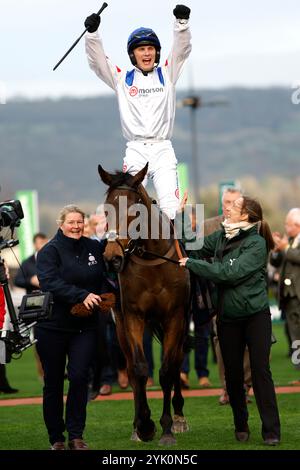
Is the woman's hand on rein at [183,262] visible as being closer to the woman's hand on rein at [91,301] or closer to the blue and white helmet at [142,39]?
the woman's hand on rein at [91,301]

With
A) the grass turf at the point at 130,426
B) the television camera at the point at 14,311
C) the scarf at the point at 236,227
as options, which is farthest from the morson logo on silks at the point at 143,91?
the grass turf at the point at 130,426

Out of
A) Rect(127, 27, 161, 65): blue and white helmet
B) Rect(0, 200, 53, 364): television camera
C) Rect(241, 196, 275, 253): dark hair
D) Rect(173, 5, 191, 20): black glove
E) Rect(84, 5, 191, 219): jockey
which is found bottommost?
Rect(0, 200, 53, 364): television camera

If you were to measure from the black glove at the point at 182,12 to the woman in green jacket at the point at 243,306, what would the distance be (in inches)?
69.5

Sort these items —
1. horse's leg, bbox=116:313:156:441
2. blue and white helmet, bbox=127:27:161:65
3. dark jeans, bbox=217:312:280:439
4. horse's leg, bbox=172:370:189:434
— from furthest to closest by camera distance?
1. horse's leg, bbox=172:370:189:434
2. blue and white helmet, bbox=127:27:161:65
3. horse's leg, bbox=116:313:156:441
4. dark jeans, bbox=217:312:280:439

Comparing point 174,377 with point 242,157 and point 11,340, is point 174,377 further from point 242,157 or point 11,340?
point 242,157

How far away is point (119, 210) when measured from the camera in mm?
8758

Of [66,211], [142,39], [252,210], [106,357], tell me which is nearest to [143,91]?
[142,39]

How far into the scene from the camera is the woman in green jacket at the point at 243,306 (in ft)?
28.5

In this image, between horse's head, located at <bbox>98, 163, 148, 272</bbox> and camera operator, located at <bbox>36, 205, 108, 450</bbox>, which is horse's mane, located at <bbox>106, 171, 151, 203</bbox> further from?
camera operator, located at <bbox>36, 205, 108, 450</bbox>

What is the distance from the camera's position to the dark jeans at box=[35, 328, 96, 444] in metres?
8.77

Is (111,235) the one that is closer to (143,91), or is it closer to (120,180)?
(120,180)

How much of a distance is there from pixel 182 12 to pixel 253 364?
126 inches

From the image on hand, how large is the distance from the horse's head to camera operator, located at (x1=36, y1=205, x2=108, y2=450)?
0.34m

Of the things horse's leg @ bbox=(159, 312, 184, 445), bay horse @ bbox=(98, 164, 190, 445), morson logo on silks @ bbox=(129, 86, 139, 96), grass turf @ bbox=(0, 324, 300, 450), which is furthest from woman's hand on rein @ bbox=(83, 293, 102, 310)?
morson logo on silks @ bbox=(129, 86, 139, 96)
